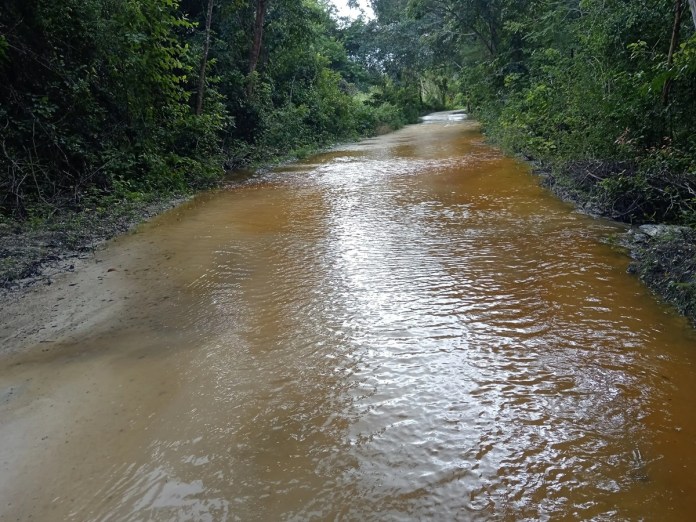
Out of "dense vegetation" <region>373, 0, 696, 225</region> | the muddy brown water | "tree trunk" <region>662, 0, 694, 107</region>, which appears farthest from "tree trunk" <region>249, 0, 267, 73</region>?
"tree trunk" <region>662, 0, 694, 107</region>

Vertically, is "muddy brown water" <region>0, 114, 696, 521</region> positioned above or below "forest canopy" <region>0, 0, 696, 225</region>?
below

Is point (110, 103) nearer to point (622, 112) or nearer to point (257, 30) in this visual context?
point (257, 30)

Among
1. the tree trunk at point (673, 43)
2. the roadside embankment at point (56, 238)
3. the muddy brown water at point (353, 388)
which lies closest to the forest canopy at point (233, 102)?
the tree trunk at point (673, 43)

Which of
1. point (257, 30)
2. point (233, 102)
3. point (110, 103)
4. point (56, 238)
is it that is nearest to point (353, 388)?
point (56, 238)

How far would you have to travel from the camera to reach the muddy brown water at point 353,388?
7.59ft

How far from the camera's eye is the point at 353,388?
10.3 ft

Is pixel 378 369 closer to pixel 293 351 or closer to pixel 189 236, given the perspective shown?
pixel 293 351

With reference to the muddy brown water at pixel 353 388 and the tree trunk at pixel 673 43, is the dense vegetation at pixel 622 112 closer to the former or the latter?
the tree trunk at pixel 673 43

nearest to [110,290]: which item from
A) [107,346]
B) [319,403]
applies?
[107,346]

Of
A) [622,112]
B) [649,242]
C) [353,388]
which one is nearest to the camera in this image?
[353,388]

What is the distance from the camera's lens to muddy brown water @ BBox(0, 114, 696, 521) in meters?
2.31

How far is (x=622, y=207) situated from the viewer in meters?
6.43

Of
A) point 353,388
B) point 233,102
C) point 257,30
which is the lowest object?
point 353,388

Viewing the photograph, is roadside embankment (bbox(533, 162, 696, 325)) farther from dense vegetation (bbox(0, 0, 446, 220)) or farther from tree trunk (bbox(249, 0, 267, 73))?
tree trunk (bbox(249, 0, 267, 73))
